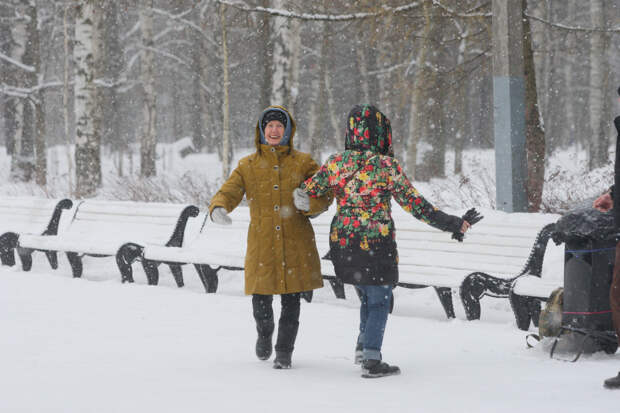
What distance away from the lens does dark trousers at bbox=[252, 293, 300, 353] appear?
4801mm

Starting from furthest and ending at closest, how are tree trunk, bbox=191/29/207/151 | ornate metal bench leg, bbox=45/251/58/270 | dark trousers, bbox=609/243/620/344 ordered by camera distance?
tree trunk, bbox=191/29/207/151, ornate metal bench leg, bbox=45/251/58/270, dark trousers, bbox=609/243/620/344

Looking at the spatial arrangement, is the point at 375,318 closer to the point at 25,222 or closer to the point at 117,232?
the point at 117,232

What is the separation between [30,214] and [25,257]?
1.03 m

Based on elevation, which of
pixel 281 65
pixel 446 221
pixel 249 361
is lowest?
pixel 249 361

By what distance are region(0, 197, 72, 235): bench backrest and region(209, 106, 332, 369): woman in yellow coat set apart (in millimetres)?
5528

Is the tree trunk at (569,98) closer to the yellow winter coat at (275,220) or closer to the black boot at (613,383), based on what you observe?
the yellow winter coat at (275,220)

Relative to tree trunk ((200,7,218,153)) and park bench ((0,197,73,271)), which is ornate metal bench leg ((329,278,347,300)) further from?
tree trunk ((200,7,218,153))

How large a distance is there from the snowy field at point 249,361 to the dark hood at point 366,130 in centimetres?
130

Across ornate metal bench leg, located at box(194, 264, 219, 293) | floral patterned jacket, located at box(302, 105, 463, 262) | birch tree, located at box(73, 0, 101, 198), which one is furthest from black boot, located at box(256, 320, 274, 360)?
birch tree, located at box(73, 0, 101, 198)

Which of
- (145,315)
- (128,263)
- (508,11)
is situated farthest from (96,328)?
(508,11)

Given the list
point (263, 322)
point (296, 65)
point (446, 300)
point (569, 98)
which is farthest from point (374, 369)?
point (569, 98)

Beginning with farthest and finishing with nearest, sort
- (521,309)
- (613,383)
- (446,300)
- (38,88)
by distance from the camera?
(38,88)
(446,300)
(521,309)
(613,383)

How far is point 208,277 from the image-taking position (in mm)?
7656

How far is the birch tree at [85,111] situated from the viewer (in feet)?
45.2
